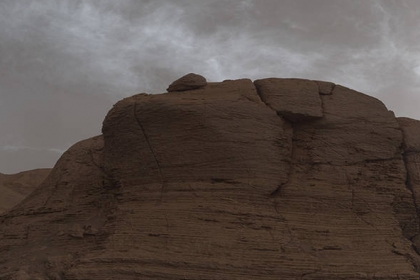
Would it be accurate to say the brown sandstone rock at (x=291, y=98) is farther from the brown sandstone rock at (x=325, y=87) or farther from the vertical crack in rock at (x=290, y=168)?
Result: the vertical crack in rock at (x=290, y=168)

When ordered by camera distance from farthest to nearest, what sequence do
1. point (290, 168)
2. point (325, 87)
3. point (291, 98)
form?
point (325, 87), point (291, 98), point (290, 168)

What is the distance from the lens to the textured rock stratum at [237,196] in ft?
39.0

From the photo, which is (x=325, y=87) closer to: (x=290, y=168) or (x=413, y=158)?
(x=290, y=168)

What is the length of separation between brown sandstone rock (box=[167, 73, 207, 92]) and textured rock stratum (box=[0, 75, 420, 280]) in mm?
131

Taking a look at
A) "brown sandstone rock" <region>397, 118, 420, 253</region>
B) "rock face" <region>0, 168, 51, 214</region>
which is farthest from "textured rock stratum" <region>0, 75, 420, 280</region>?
"rock face" <region>0, 168, 51, 214</region>

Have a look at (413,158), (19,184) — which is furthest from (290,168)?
(19,184)

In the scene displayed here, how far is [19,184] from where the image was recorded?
83.0ft

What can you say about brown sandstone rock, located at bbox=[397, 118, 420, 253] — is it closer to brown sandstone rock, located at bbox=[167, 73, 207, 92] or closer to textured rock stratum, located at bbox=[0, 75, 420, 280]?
textured rock stratum, located at bbox=[0, 75, 420, 280]

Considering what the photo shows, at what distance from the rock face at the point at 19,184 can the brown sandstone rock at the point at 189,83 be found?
1279cm

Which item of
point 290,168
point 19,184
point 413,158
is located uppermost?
point 19,184

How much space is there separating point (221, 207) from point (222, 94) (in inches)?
117

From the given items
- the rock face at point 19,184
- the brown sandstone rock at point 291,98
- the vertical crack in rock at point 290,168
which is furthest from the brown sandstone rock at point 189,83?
the rock face at point 19,184

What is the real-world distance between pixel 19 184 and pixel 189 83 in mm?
14280

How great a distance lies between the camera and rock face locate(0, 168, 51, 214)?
24106 millimetres
